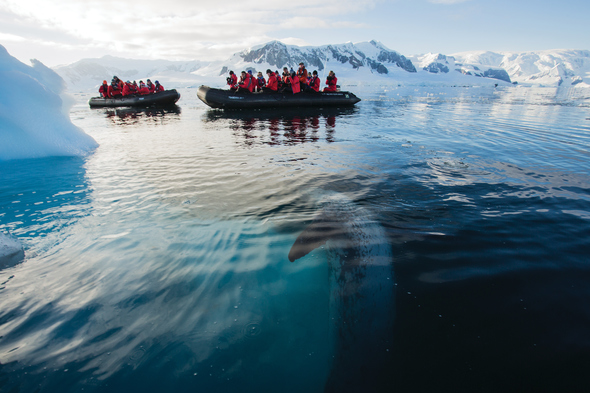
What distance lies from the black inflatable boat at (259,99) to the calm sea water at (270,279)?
44.1 ft

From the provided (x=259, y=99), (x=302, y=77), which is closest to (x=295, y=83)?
(x=302, y=77)

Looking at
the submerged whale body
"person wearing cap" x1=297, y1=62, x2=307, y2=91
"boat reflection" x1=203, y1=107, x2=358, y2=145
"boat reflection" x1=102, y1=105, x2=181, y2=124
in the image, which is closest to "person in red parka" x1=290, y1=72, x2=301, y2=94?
"person wearing cap" x1=297, y1=62, x2=307, y2=91

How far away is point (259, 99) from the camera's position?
19.2 metres

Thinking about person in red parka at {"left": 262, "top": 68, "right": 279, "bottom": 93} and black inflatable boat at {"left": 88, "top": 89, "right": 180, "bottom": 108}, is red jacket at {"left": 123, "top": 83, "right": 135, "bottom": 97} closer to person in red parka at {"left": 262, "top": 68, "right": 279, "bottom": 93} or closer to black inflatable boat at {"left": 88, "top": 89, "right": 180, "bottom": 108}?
black inflatable boat at {"left": 88, "top": 89, "right": 180, "bottom": 108}

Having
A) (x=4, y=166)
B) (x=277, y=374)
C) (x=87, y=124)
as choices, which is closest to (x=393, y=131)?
(x=277, y=374)

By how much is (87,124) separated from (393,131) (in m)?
15.5

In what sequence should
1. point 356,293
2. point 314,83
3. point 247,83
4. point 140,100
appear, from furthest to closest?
point 140,100 < point 314,83 < point 247,83 < point 356,293

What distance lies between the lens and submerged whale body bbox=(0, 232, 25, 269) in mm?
3268

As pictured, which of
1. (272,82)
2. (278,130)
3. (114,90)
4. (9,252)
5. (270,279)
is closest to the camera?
(270,279)

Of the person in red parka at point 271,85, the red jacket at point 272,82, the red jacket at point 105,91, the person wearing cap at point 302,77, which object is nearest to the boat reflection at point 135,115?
the red jacket at point 105,91

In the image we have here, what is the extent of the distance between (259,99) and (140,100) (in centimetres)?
1111

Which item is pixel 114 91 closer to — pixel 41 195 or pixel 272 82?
pixel 272 82

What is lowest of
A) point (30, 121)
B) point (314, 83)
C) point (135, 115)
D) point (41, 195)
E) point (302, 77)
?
point (41, 195)

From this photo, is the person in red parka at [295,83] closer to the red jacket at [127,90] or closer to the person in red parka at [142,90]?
the person in red parka at [142,90]
